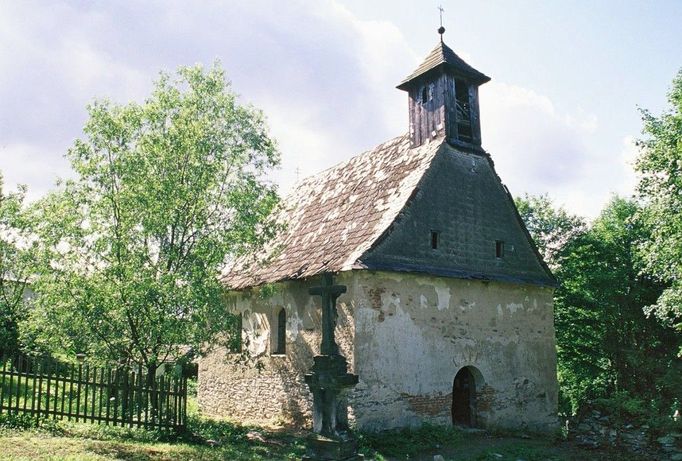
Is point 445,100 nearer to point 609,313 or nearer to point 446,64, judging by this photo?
point 446,64

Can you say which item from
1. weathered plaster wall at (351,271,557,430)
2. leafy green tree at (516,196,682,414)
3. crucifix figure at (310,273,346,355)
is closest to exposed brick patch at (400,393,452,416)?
weathered plaster wall at (351,271,557,430)

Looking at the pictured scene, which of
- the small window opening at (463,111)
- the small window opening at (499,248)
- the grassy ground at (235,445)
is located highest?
the small window opening at (463,111)

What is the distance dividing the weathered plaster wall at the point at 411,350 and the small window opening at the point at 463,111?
4.76 metres

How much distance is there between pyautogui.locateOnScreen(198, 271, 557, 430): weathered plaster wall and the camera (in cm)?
1372

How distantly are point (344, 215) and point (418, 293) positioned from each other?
3696 mm

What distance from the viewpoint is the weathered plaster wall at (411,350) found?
45.0ft

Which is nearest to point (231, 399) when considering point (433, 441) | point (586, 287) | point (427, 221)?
point (433, 441)

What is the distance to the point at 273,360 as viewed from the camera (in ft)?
54.0

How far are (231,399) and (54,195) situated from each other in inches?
349

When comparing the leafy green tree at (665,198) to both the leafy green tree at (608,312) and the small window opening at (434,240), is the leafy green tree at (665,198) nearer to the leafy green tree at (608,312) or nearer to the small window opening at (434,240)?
the leafy green tree at (608,312)

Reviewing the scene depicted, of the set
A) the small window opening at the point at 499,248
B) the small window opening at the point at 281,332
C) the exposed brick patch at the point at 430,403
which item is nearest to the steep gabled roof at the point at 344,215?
the small window opening at the point at 281,332

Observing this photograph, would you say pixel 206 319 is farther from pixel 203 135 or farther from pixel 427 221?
pixel 427 221

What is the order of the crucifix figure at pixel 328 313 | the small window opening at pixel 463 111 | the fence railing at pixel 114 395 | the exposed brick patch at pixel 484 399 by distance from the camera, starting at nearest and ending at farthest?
the crucifix figure at pixel 328 313 → the fence railing at pixel 114 395 → the exposed brick patch at pixel 484 399 → the small window opening at pixel 463 111

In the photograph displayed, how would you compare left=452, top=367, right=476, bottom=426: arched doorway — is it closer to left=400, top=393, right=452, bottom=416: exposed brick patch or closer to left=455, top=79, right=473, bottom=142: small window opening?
left=400, top=393, right=452, bottom=416: exposed brick patch
